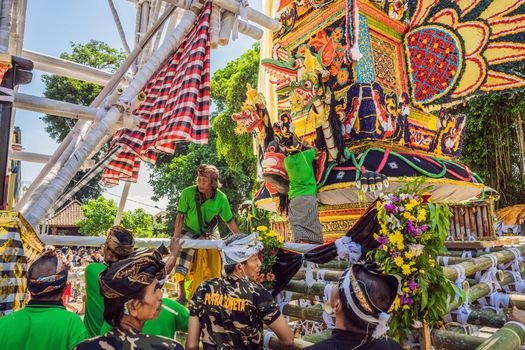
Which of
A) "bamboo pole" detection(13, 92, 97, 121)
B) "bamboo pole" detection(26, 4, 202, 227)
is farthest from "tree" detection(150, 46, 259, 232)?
"bamboo pole" detection(13, 92, 97, 121)

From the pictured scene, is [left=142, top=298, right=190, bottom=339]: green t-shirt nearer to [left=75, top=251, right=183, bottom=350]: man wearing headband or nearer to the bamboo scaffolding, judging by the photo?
[left=75, top=251, right=183, bottom=350]: man wearing headband

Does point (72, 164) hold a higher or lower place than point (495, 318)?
higher

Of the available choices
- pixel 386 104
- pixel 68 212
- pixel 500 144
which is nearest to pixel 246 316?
pixel 386 104

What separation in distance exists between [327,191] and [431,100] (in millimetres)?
4208

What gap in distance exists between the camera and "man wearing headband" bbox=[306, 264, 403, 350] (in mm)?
1820

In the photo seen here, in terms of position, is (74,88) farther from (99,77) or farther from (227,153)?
(99,77)

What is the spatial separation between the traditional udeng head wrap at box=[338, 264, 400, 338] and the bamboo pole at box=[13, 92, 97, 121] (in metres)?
3.40

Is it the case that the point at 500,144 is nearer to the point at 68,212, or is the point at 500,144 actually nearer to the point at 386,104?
the point at 386,104

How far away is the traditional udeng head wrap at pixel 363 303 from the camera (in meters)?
1.82

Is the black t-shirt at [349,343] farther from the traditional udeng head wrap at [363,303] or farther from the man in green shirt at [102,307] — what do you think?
the man in green shirt at [102,307]

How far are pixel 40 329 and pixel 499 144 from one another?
19.9 meters

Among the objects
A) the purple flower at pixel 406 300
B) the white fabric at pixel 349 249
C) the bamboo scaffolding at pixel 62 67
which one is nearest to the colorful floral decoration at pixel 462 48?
the white fabric at pixel 349 249

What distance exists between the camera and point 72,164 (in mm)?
3789

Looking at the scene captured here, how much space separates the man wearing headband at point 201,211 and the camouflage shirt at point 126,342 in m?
2.70
